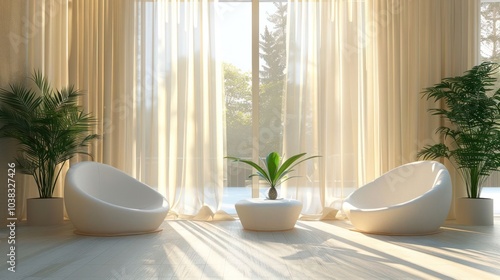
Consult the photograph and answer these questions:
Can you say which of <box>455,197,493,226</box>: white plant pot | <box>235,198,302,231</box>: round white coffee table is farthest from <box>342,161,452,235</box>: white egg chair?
<box>455,197,493,226</box>: white plant pot

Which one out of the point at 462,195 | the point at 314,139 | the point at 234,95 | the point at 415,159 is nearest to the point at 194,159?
A: the point at 234,95

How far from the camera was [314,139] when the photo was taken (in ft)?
21.9

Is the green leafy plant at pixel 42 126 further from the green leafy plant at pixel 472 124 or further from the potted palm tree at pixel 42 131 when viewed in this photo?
the green leafy plant at pixel 472 124

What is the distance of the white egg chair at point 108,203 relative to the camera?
5094 millimetres

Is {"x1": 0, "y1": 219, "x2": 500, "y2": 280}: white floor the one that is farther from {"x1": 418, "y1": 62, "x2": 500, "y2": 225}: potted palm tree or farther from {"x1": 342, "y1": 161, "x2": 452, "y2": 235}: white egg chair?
{"x1": 418, "y1": 62, "x2": 500, "y2": 225}: potted palm tree

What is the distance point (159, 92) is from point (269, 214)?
2.13m

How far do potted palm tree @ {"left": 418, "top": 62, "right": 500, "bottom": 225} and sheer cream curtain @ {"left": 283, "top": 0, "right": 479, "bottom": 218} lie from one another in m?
0.37

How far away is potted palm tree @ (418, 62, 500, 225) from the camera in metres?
5.96

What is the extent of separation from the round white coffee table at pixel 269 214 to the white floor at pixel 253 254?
0.32 ft

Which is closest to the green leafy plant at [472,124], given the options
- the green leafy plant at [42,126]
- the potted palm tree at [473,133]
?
the potted palm tree at [473,133]

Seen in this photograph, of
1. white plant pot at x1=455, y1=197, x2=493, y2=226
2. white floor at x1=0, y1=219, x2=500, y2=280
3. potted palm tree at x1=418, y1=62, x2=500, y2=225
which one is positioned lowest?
white floor at x1=0, y1=219, x2=500, y2=280

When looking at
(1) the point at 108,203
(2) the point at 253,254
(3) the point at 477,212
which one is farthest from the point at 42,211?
(3) the point at 477,212

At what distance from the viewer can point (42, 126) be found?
5.85m

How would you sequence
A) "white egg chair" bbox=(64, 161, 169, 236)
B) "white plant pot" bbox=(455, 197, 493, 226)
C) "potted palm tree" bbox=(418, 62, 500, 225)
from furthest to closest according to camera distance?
"white plant pot" bbox=(455, 197, 493, 226) → "potted palm tree" bbox=(418, 62, 500, 225) → "white egg chair" bbox=(64, 161, 169, 236)
